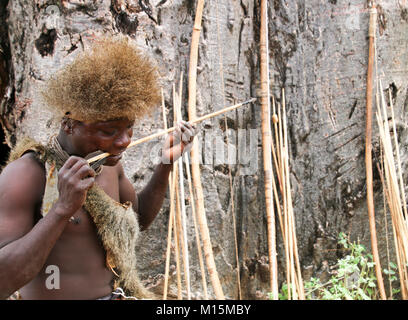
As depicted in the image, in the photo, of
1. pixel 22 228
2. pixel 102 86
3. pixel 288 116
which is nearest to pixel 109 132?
pixel 102 86

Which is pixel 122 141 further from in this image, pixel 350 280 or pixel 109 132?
pixel 350 280

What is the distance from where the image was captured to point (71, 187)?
3.42ft

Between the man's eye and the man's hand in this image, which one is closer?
the man's eye

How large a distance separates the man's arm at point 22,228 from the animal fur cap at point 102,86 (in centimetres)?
22

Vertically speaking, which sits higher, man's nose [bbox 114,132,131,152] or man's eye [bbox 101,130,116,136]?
man's eye [bbox 101,130,116,136]

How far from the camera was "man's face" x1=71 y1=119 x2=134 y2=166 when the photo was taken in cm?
118

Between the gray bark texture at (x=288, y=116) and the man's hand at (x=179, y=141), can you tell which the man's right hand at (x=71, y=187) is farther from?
the gray bark texture at (x=288, y=116)

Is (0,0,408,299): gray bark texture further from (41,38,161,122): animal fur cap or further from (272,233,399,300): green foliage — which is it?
(41,38,161,122): animal fur cap

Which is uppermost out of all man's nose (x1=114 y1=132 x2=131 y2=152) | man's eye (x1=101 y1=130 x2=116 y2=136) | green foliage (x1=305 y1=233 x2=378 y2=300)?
man's eye (x1=101 y1=130 x2=116 y2=136)

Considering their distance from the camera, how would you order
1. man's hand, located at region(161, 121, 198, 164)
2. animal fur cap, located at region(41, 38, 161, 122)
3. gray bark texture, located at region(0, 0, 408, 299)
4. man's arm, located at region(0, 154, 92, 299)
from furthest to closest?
gray bark texture, located at region(0, 0, 408, 299) → man's hand, located at region(161, 121, 198, 164) → animal fur cap, located at region(41, 38, 161, 122) → man's arm, located at region(0, 154, 92, 299)

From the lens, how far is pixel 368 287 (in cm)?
225

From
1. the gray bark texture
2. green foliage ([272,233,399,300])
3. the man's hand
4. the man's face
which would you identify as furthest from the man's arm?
green foliage ([272,233,399,300])

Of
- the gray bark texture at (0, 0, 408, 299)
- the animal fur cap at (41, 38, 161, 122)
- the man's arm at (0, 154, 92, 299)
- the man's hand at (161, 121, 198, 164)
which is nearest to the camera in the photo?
the man's arm at (0, 154, 92, 299)

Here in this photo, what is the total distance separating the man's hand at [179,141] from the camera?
146 centimetres
